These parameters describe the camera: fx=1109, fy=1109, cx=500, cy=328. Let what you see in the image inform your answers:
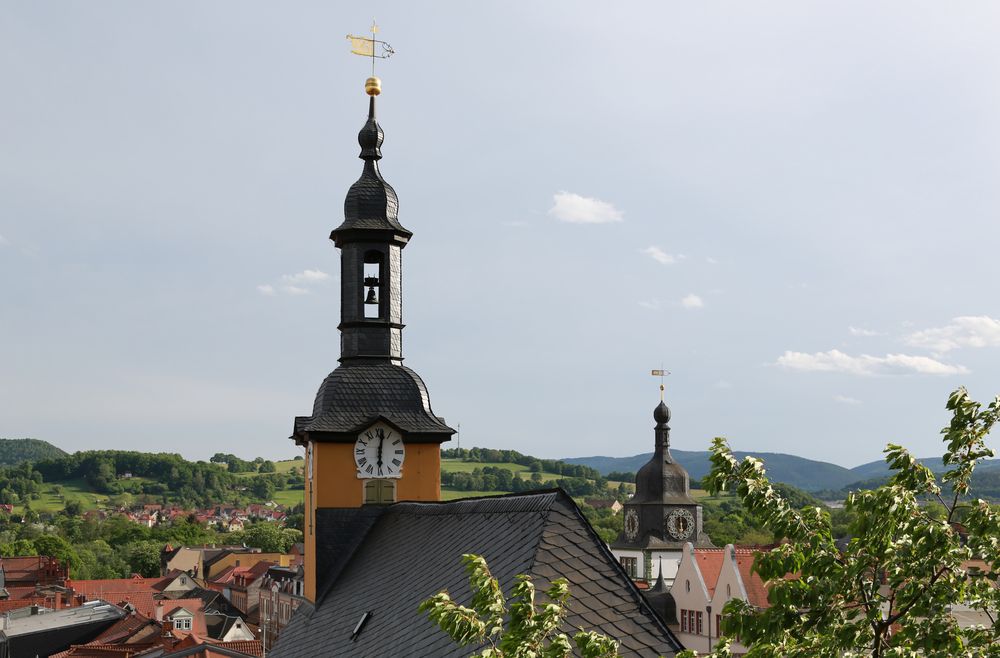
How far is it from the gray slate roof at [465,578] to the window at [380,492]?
8.01 feet

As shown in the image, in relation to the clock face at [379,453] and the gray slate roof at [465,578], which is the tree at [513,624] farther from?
the clock face at [379,453]

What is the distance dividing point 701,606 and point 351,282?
30.1 m

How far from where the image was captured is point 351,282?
69.3 ft

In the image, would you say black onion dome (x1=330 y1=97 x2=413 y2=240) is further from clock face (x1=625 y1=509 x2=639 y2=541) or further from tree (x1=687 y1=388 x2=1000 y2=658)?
clock face (x1=625 y1=509 x2=639 y2=541)

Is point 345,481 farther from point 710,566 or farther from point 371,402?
point 710,566

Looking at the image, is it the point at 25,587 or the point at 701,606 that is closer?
the point at 701,606

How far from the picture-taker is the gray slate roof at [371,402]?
770 inches

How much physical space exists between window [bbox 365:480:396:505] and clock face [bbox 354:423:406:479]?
0.40 feet

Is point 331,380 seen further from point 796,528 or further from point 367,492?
point 796,528

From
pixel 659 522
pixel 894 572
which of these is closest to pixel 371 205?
pixel 894 572

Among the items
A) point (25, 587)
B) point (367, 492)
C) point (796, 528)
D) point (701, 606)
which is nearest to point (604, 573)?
point (796, 528)

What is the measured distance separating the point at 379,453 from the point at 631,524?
136ft

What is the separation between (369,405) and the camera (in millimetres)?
19875

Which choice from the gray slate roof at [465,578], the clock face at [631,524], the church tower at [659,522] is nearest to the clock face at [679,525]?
the church tower at [659,522]
